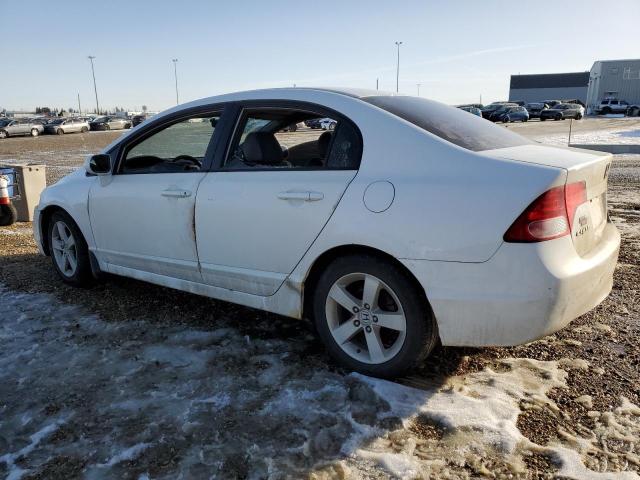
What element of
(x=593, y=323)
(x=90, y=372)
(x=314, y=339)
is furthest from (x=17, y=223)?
(x=593, y=323)

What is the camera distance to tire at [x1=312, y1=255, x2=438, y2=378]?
2.69 m

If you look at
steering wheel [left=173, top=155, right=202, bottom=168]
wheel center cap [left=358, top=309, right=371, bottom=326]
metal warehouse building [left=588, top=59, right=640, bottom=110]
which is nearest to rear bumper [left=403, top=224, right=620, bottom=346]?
wheel center cap [left=358, top=309, right=371, bottom=326]

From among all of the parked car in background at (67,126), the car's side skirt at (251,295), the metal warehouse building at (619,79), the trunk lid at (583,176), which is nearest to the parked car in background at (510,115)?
the metal warehouse building at (619,79)

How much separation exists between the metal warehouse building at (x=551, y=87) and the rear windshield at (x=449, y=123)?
306ft

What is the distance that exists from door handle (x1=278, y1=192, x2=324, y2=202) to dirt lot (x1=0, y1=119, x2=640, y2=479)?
1007 mm

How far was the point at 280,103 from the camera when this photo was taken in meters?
3.30

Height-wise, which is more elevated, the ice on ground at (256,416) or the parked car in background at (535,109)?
the parked car in background at (535,109)

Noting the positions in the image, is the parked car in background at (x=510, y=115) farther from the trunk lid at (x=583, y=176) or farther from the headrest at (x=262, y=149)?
the headrest at (x=262, y=149)

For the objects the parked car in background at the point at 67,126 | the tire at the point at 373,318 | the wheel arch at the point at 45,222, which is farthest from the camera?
the parked car in background at the point at 67,126

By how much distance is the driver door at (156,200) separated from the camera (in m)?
3.56

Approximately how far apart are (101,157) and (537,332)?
11.1ft

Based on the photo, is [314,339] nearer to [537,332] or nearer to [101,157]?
[537,332]

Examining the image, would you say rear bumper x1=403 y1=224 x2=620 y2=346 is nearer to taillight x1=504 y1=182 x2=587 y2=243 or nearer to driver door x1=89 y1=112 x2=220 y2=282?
taillight x1=504 y1=182 x2=587 y2=243

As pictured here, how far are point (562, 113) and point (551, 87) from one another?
46.9 m
